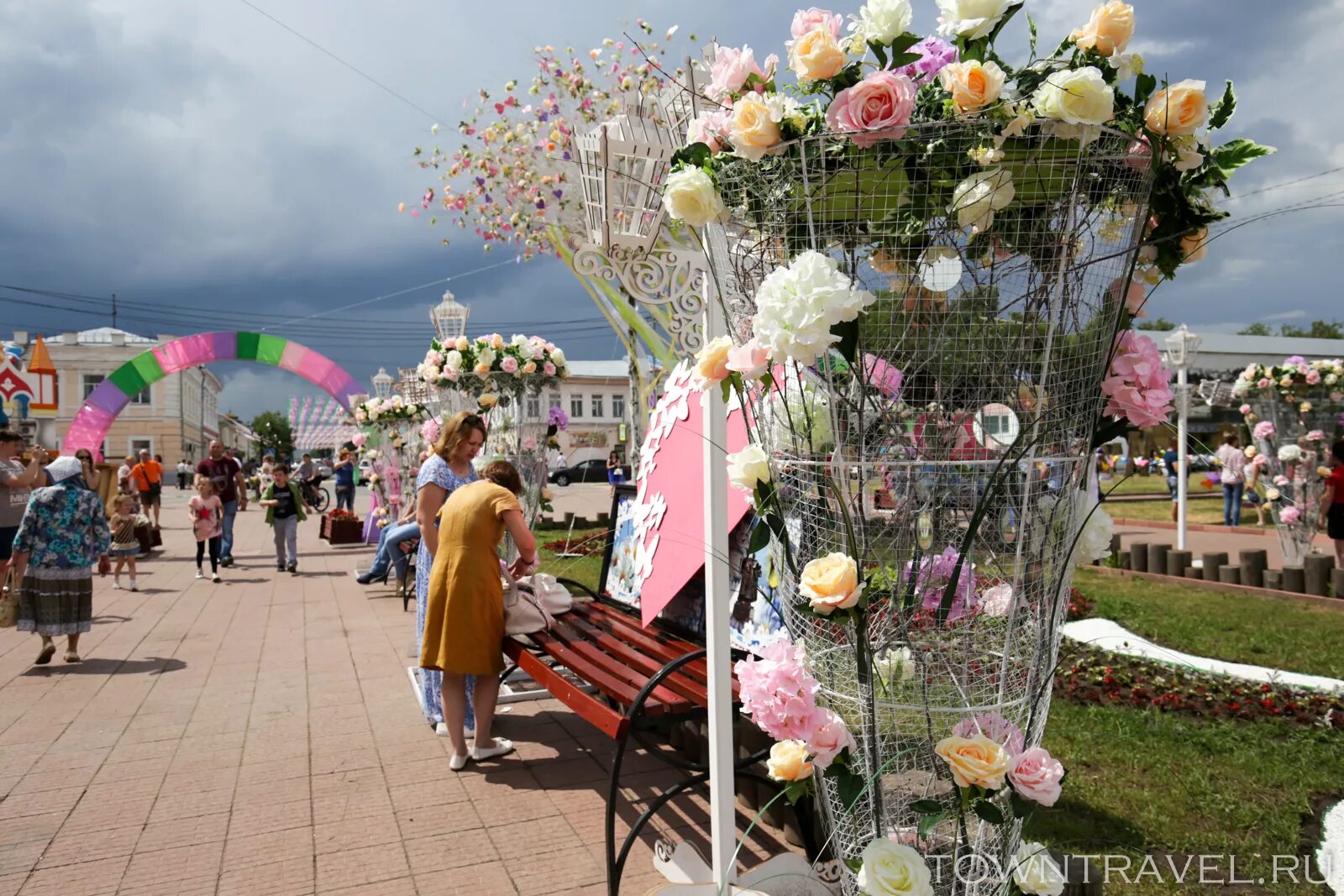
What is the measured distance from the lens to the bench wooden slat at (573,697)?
3000mm

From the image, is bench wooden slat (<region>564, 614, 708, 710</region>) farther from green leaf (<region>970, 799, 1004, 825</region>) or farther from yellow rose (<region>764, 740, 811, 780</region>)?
green leaf (<region>970, 799, 1004, 825</region>)

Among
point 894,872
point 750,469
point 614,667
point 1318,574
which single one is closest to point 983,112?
point 750,469

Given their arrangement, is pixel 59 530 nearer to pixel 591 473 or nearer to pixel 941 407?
pixel 941 407

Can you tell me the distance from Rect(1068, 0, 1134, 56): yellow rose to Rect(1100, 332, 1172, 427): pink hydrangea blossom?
0.57 metres

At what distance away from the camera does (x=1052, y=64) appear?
172cm

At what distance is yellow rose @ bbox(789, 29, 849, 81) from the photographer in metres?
1.73

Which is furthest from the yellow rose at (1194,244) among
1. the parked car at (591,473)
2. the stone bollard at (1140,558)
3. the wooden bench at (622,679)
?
the parked car at (591,473)

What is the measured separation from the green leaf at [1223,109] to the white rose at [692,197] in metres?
0.99

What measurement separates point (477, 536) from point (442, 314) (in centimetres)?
598

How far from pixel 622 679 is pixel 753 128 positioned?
2.23 m

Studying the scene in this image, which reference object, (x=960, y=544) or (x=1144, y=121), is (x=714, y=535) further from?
(x=1144, y=121)

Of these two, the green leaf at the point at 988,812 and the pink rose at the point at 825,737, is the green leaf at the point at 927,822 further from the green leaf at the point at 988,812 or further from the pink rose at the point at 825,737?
the pink rose at the point at 825,737

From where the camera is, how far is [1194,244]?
192cm

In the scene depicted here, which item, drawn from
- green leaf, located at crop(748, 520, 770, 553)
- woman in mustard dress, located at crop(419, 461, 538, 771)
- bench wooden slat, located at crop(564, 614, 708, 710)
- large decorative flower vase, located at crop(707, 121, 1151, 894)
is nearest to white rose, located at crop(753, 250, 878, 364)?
large decorative flower vase, located at crop(707, 121, 1151, 894)
